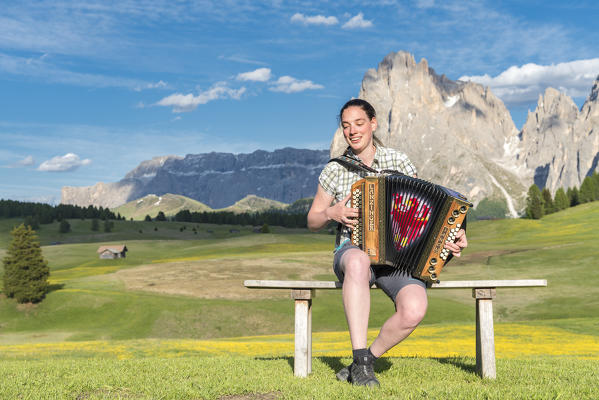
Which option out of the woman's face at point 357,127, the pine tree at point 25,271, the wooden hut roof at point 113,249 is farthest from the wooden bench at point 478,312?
the wooden hut roof at point 113,249

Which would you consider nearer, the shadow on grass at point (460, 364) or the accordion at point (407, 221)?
the accordion at point (407, 221)

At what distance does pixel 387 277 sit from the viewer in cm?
779

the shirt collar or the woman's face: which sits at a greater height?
the woman's face

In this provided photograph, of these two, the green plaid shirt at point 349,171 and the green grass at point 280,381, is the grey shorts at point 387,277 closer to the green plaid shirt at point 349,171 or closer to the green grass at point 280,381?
the green plaid shirt at point 349,171

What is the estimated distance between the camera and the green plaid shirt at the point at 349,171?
8.39 metres

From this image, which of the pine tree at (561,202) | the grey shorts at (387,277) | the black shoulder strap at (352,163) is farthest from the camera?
the pine tree at (561,202)

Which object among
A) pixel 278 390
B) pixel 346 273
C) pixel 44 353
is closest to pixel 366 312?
pixel 346 273

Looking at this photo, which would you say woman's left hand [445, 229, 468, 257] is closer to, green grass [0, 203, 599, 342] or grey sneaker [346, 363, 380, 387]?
grey sneaker [346, 363, 380, 387]

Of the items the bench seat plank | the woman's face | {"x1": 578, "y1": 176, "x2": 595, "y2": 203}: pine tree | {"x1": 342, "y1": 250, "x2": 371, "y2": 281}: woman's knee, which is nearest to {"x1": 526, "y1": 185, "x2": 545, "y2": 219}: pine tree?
{"x1": 578, "y1": 176, "x2": 595, "y2": 203}: pine tree

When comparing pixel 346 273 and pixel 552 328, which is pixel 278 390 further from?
pixel 552 328

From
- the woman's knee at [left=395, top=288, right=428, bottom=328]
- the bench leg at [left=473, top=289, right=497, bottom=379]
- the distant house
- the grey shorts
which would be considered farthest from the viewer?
the distant house

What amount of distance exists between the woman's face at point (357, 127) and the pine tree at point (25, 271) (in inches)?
2028

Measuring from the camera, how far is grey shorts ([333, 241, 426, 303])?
24.9 feet

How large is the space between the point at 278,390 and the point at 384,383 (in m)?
1.47
